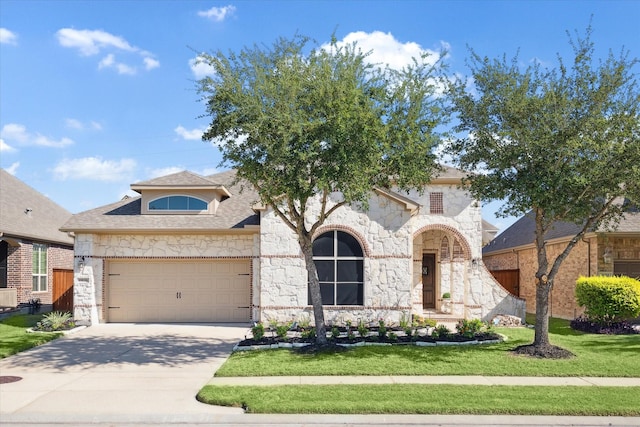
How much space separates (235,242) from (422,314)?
296 inches

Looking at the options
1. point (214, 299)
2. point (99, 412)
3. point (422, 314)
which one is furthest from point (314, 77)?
point (422, 314)

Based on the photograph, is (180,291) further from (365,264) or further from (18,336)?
(365,264)

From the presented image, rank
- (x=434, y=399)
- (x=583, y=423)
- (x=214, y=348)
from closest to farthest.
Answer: (x=583, y=423) → (x=434, y=399) → (x=214, y=348)

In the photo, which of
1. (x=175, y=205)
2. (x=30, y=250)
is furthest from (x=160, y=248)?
(x=30, y=250)

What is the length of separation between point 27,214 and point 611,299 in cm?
2343

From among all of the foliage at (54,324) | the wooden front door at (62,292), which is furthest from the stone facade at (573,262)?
the wooden front door at (62,292)

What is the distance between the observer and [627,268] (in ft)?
67.5

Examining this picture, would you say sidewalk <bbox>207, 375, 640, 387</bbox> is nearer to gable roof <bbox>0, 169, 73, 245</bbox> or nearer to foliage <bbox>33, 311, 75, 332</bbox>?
foliage <bbox>33, 311, 75, 332</bbox>

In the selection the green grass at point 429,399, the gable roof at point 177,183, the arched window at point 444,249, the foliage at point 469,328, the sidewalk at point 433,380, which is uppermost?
the gable roof at point 177,183

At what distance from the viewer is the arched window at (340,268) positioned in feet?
62.2

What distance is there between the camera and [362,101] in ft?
43.9

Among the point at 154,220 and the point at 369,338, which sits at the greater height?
the point at 154,220

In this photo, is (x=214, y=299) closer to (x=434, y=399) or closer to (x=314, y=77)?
(x=314, y=77)

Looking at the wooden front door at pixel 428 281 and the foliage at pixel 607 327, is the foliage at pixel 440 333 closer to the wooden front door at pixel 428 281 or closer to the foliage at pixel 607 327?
the foliage at pixel 607 327
